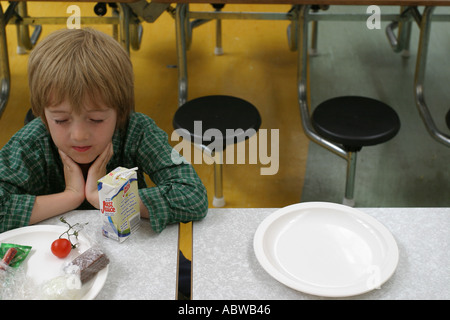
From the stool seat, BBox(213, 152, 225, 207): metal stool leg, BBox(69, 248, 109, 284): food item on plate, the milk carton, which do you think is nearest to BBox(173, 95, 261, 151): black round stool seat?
the stool seat

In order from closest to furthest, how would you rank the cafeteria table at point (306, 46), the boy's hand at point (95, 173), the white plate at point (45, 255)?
the white plate at point (45, 255) → the boy's hand at point (95, 173) → the cafeteria table at point (306, 46)

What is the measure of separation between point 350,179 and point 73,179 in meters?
1.32

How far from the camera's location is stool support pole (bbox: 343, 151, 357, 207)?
222 cm

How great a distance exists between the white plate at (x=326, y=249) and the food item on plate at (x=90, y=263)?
28 cm

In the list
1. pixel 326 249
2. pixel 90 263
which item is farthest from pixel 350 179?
pixel 90 263

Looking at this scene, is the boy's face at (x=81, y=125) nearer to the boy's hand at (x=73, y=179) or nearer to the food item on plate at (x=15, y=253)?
the boy's hand at (x=73, y=179)

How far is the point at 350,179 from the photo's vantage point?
227cm

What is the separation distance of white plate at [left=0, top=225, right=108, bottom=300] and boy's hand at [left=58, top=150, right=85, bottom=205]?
0.13 meters

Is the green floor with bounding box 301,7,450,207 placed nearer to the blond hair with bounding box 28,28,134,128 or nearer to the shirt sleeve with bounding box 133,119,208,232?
the shirt sleeve with bounding box 133,119,208,232

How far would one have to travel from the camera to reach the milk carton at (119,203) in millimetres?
992

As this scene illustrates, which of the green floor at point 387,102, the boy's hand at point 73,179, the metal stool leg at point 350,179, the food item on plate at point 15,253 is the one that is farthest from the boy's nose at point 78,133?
the green floor at point 387,102

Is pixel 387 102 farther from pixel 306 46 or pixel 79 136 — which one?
pixel 79 136
